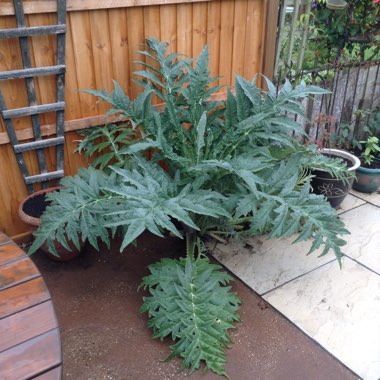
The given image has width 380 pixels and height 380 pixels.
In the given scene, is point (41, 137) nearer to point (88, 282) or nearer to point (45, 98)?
point (45, 98)

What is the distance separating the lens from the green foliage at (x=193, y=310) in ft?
6.55

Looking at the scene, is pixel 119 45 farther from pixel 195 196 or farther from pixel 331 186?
pixel 331 186

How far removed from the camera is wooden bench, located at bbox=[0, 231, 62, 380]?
1.16 m

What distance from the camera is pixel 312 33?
4.37 m

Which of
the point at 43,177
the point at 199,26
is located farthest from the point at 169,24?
the point at 43,177

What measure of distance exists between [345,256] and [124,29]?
206 cm

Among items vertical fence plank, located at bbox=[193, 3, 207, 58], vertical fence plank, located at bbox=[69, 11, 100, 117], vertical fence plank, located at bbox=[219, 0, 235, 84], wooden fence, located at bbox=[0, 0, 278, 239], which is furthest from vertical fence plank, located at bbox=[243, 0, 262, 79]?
vertical fence plank, located at bbox=[69, 11, 100, 117]

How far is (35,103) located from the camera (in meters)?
2.53

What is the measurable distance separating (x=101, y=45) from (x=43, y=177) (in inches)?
36.5

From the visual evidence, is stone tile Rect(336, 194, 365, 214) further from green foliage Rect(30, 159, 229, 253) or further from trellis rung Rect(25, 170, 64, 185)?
trellis rung Rect(25, 170, 64, 185)

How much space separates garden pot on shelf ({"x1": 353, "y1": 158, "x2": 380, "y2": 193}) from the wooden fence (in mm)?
1353

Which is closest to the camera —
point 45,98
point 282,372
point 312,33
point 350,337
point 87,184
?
point 282,372

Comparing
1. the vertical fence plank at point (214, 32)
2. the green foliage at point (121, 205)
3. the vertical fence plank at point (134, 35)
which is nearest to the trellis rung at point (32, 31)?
the vertical fence plank at point (134, 35)

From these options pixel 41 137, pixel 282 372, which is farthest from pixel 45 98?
pixel 282 372
